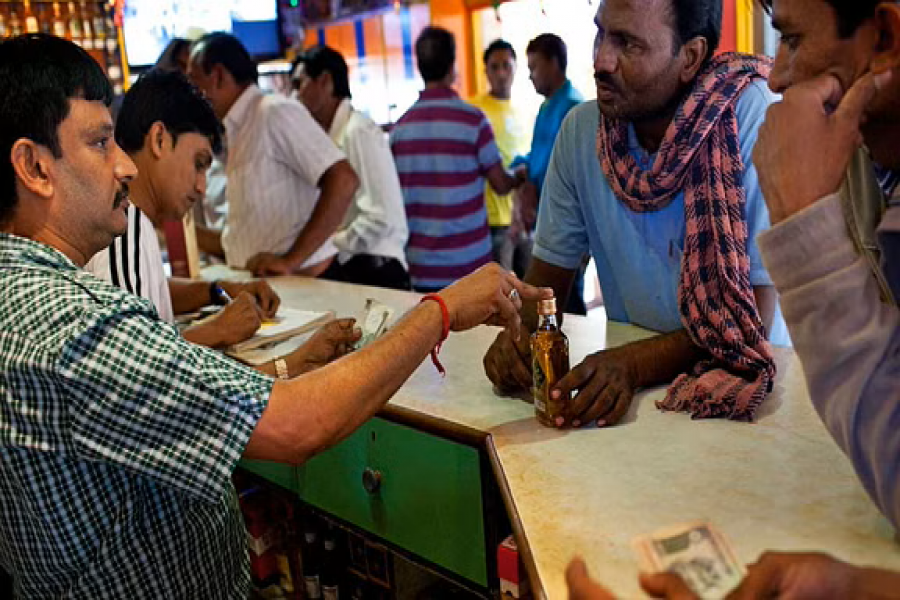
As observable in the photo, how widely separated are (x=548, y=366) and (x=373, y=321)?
0.86m

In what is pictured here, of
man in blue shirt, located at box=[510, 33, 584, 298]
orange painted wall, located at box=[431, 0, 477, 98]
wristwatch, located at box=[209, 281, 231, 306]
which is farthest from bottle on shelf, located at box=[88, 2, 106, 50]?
wristwatch, located at box=[209, 281, 231, 306]

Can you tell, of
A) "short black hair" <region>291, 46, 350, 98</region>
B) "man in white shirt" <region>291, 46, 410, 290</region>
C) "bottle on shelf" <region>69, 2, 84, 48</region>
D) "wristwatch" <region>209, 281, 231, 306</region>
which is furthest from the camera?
"bottle on shelf" <region>69, 2, 84, 48</region>

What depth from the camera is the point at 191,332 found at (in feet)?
7.84

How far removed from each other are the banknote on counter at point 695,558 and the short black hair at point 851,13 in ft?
2.07

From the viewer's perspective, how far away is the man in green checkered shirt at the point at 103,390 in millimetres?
1186

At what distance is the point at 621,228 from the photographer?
1881 millimetres

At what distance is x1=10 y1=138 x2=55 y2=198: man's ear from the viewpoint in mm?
1321

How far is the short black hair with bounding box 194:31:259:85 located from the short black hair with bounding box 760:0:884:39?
9.39 feet

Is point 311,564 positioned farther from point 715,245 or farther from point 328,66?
point 328,66


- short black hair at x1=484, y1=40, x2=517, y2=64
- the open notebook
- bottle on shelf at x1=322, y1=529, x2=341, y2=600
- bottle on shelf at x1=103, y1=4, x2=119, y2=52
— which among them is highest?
bottle on shelf at x1=103, y1=4, x2=119, y2=52

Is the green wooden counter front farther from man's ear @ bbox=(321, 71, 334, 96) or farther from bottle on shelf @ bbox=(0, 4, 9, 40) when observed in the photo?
bottle on shelf @ bbox=(0, 4, 9, 40)

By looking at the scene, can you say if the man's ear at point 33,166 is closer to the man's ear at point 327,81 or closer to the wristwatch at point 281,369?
the wristwatch at point 281,369

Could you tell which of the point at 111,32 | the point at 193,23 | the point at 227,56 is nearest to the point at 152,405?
the point at 227,56

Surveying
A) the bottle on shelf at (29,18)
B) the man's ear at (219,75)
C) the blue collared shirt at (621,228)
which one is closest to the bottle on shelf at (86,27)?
the bottle on shelf at (29,18)
